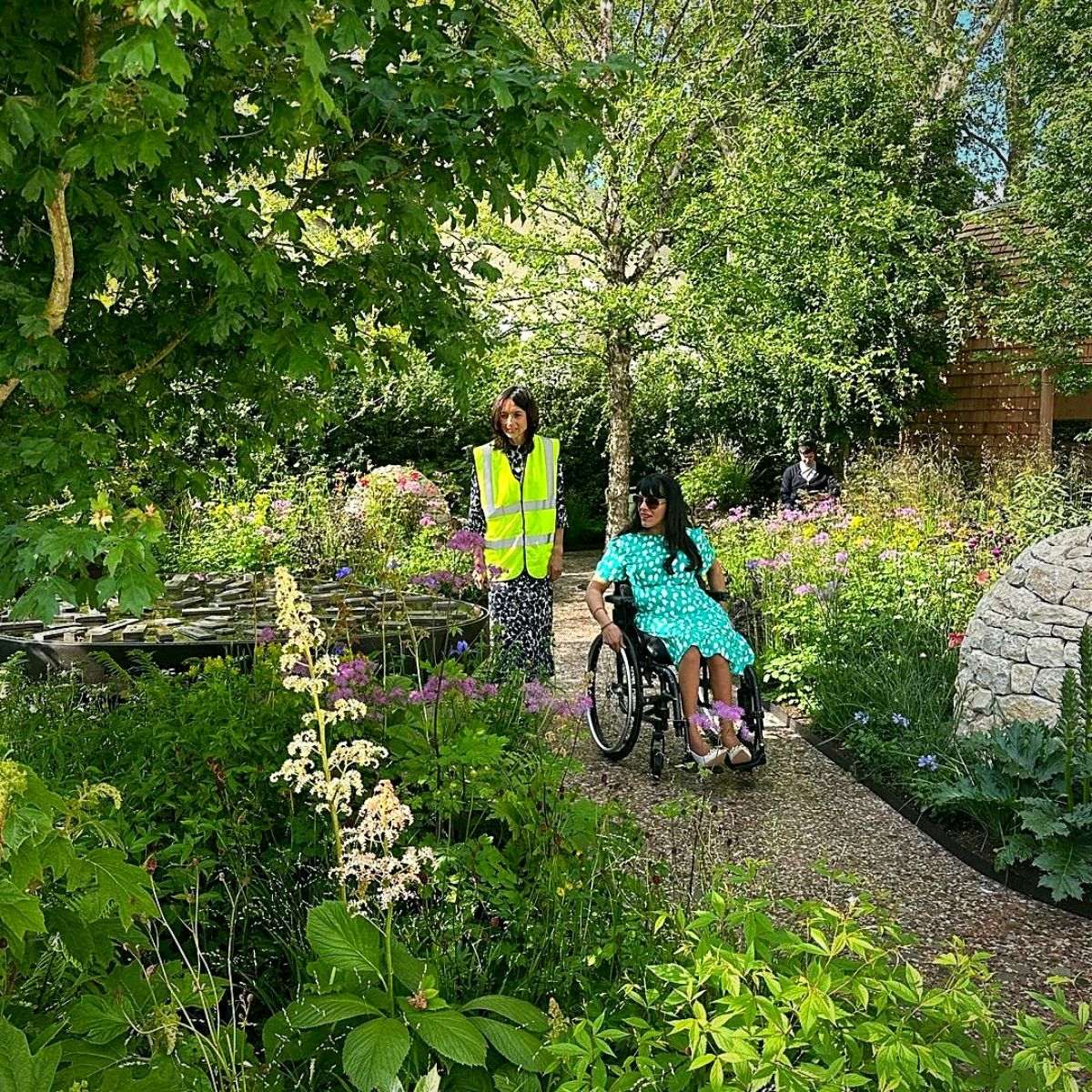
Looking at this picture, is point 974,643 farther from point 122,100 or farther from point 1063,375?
point 1063,375

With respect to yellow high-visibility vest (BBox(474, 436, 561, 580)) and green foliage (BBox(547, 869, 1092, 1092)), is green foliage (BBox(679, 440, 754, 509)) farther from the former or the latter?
green foliage (BBox(547, 869, 1092, 1092))

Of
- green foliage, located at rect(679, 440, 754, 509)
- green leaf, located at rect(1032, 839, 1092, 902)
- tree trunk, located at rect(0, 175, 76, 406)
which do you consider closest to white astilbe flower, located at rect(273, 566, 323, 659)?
tree trunk, located at rect(0, 175, 76, 406)

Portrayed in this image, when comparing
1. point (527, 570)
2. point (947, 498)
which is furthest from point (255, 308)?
point (947, 498)

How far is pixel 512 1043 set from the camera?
1664 mm

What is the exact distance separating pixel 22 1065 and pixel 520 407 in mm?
4062

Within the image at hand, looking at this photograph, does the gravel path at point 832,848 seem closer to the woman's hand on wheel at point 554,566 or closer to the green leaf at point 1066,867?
the green leaf at point 1066,867

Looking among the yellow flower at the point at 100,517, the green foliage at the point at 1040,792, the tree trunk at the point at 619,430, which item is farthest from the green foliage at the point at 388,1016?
the tree trunk at the point at 619,430

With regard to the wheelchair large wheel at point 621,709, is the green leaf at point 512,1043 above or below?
above

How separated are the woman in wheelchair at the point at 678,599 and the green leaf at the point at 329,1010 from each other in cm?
339

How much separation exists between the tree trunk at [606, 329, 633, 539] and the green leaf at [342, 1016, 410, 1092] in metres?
9.82

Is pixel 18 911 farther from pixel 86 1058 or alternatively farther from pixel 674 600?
pixel 674 600

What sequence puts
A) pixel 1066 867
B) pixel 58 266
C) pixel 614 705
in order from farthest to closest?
pixel 614 705 < pixel 1066 867 < pixel 58 266

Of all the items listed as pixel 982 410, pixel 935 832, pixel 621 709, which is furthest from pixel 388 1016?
pixel 982 410

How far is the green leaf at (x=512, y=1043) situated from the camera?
1642 mm
